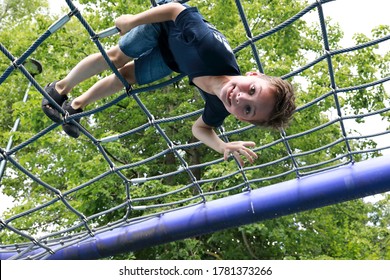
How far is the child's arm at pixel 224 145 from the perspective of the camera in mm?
1413

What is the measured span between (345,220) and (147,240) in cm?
336

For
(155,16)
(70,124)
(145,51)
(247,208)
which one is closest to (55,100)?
(70,124)

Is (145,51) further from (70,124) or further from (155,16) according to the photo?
(70,124)

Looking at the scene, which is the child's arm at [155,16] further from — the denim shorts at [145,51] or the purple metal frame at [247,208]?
the purple metal frame at [247,208]

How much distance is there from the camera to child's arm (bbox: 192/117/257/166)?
4.64 feet

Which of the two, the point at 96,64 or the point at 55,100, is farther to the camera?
the point at 55,100

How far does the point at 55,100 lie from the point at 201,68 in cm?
53

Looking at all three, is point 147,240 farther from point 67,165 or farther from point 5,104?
point 5,104

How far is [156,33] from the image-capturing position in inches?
58.1

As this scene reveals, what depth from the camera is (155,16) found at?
53.8 inches

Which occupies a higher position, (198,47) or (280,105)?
(198,47)

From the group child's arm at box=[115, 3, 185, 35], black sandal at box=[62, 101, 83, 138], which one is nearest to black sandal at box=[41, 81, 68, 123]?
black sandal at box=[62, 101, 83, 138]

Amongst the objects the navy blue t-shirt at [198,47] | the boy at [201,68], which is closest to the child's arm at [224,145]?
the boy at [201,68]

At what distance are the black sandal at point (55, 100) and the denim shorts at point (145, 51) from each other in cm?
26
